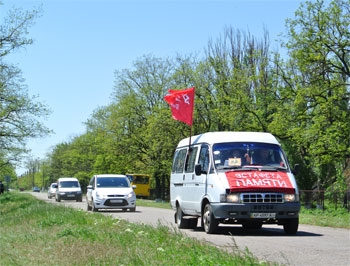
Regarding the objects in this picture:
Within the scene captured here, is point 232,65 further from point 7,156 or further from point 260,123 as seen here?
point 7,156

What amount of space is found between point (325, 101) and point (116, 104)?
3756 centimetres

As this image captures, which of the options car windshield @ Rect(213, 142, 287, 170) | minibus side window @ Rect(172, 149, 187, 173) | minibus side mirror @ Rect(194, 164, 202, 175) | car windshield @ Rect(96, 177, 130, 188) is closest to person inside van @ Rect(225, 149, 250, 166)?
car windshield @ Rect(213, 142, 287, 170)

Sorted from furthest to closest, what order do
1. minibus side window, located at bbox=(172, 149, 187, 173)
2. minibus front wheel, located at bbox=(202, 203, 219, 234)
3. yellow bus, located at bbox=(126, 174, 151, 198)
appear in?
yellow bus, located at bbox=(126, 174, 151, 198) < minibus side window, located at bbox=(172, 149, 187, 173) < minibus front wheel, located at bbox=(202, 203, 219, 234)

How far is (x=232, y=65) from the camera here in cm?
5409

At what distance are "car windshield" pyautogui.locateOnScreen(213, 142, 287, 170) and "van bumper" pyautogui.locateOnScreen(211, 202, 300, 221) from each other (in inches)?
44.8

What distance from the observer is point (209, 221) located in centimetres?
1534

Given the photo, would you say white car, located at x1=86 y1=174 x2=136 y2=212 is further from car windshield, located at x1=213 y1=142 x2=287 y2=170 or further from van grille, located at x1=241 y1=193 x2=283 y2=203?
van grille, located at x1=241 y1=193 x2=283 y2=203

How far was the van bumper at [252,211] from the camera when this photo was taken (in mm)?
14641

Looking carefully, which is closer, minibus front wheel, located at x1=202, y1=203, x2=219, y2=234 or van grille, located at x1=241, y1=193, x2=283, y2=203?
van grille, located at x1=241, y1=193, x2=283, y2=203

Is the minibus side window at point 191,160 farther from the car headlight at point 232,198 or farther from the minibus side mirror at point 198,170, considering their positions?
the car headlight at point 232,198

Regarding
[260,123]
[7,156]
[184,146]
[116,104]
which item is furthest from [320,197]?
[116,104]

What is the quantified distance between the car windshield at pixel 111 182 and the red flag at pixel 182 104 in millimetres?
5078

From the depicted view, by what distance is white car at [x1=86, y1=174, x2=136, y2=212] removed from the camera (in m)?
29.8

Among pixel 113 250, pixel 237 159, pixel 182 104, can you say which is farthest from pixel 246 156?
pixel 182 104
